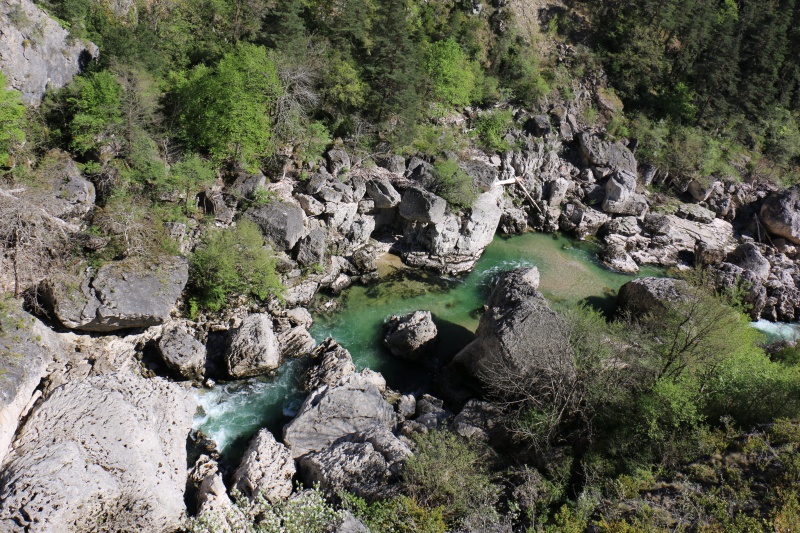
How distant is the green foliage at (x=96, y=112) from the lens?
21.1 m

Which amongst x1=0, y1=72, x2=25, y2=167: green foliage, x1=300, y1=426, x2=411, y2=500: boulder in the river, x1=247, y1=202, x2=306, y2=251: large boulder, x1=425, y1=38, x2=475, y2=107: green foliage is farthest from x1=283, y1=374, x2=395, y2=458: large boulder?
x1=425, y1=38, x2=475, y2=107: green foliage

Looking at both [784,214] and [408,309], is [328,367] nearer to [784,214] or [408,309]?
[408,309]

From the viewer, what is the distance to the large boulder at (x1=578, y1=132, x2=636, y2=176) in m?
37.6

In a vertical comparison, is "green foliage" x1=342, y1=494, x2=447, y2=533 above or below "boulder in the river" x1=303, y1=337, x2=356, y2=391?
above

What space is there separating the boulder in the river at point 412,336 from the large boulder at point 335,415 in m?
3.88

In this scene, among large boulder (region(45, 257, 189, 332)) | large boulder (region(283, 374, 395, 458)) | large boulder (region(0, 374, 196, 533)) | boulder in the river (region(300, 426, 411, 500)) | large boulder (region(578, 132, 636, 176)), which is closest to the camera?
large boulder (region(0, 374, 196, 533))

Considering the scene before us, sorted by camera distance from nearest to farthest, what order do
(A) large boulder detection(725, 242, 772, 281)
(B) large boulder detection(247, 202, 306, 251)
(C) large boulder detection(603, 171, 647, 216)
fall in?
(B) large boulder detection(247, 202, 306, 251), (A) large boulder detection(725, 242, 772, 281), (C) large boulder detection(603, 171, 647, 216)

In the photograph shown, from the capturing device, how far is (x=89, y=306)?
1662cm

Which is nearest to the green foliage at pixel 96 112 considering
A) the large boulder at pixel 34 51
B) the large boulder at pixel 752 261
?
the large boulder at pixel 34 51

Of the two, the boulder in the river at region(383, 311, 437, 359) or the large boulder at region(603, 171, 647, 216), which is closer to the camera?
the boulder in the river at region(383, 311, 437, 359)

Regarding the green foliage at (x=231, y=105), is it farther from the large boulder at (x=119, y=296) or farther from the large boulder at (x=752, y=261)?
the large boulder at (x=752, y=261)

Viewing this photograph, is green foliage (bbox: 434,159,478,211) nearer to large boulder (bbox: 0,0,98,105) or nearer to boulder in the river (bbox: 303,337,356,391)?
boulder in the river (bbox: 303,337,356,391)

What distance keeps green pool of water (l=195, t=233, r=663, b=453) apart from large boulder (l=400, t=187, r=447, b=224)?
3.28 metres

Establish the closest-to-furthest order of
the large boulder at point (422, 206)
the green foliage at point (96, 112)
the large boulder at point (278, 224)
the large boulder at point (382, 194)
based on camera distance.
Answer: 1. the green foliage at point (96, 112)
2. the large boulder at point (278, 224)
3. the large boulder at point (422, 206)
4. the large boulder at point (382, 194)
